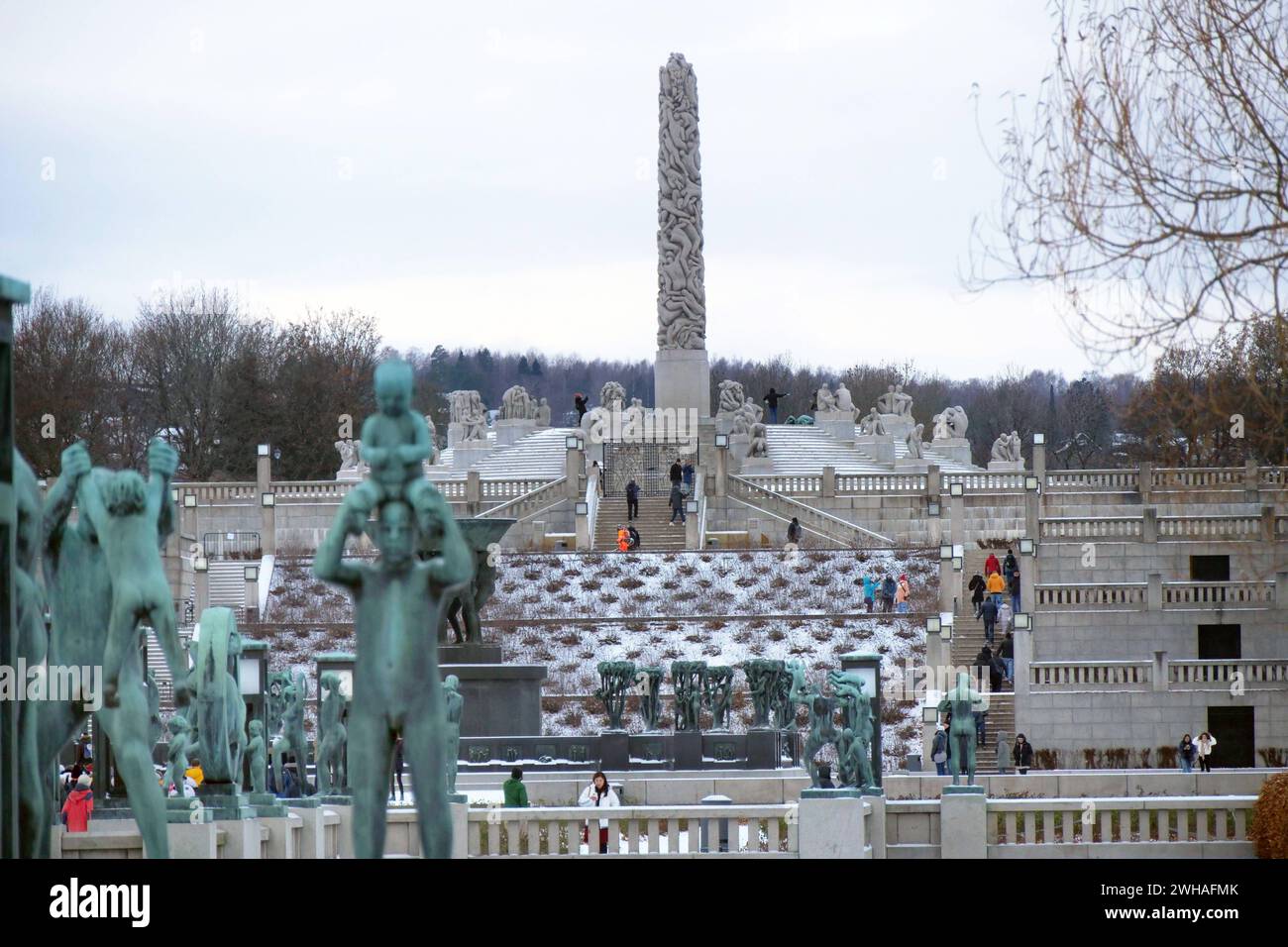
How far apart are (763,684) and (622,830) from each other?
11.5 meters

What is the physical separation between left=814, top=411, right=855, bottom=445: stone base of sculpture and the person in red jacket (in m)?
44.2

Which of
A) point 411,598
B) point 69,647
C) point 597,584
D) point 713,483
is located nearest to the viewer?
point 411,598

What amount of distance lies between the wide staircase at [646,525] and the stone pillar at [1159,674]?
1420cm

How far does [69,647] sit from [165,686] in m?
24.1

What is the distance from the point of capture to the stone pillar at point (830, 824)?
69.5 ft

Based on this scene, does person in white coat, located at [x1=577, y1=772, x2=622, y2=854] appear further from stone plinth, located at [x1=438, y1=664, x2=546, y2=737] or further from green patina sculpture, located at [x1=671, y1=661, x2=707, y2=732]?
green patina sculpture, located at [x1=671, y1=661, x2=707, y2=732]

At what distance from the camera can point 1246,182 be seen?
1703 centimetres

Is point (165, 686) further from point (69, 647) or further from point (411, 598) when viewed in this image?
point (411, 598)

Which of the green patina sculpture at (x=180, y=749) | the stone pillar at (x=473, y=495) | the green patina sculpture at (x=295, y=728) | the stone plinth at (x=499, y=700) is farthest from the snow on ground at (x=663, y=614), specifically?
the green patina sculpture at (x=180, y=749)

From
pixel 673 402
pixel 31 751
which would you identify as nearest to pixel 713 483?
pixel 673 402

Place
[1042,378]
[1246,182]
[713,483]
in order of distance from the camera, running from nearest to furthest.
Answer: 1. [1246,182]
2. [713,483]
3. [1042,378]

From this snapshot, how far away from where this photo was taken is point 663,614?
46844 mm

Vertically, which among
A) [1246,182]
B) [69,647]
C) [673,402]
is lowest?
[69,647]

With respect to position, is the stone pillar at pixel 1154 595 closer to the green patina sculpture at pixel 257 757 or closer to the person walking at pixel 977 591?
the person walking at pixel 977 591
